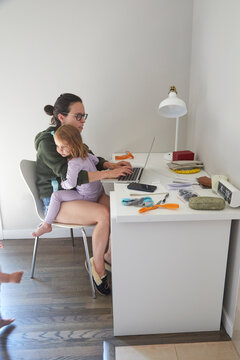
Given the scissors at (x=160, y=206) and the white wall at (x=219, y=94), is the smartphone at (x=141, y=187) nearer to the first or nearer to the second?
the scissors at (x=160, y=206)

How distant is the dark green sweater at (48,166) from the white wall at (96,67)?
0.56m

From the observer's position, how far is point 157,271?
1.56 meters

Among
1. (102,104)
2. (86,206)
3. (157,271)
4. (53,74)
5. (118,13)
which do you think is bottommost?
(157,271)

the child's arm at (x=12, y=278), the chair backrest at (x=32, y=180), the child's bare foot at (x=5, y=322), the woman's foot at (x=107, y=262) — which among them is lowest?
the child's bare foot at (x=5, y=322)

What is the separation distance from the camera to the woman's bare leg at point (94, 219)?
75.4 inches

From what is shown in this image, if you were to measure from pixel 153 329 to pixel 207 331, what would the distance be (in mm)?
→ 294

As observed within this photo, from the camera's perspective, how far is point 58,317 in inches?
71.2

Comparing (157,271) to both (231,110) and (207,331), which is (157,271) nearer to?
(207,331)

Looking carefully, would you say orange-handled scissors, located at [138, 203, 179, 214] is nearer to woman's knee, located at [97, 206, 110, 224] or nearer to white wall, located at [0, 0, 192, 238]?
woman's knee, located at [97, 206, 110, 224]

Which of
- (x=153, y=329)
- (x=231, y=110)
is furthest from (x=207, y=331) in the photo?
(x=231, y=110)

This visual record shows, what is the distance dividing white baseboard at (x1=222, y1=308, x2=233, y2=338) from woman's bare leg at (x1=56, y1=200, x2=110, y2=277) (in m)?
0.74

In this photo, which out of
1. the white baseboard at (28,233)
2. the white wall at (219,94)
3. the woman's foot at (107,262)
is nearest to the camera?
the white wall at (219,94)

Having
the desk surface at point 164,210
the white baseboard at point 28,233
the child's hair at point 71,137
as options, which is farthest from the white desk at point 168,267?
the white baseboard at point 28,233

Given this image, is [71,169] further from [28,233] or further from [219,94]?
[28,233]
